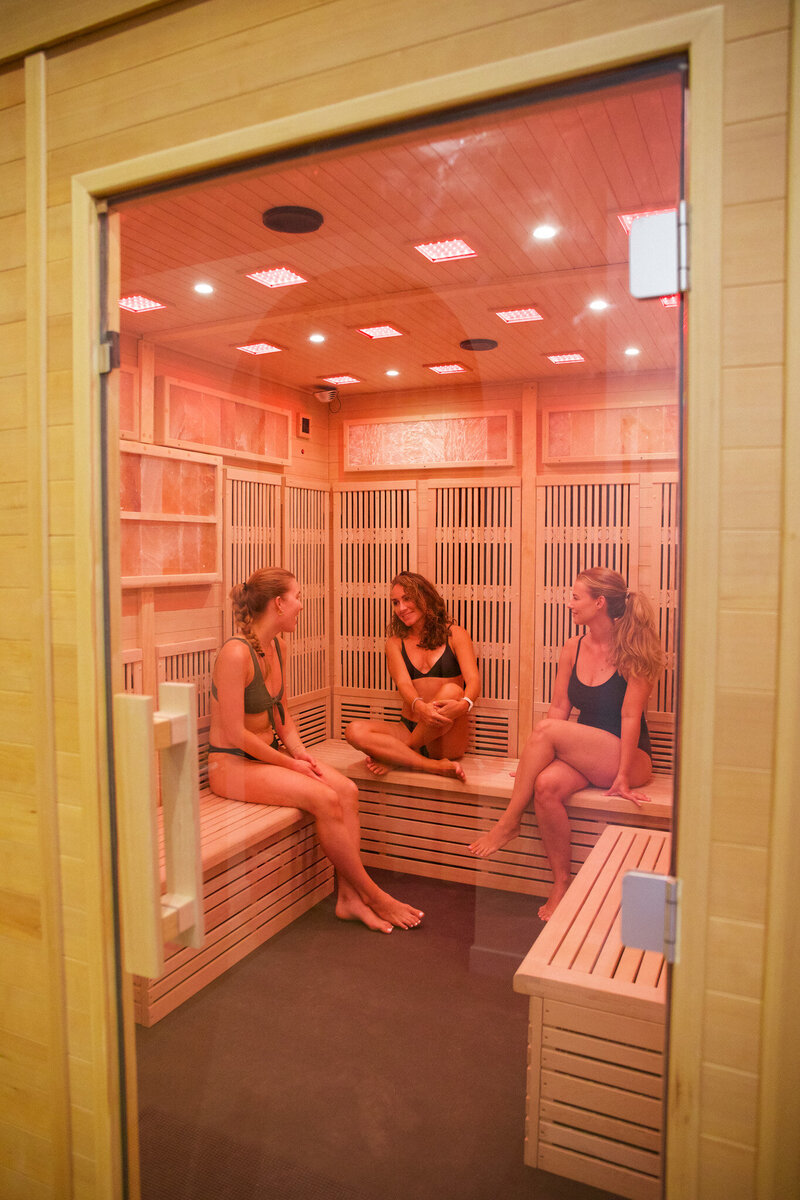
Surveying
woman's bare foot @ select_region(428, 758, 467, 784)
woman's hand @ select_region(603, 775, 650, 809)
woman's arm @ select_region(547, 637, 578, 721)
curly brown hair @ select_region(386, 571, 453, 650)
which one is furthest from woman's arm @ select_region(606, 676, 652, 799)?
curly brown hair @ select_region(386, 571, 453, 650)

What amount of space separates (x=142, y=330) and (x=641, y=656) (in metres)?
1.11

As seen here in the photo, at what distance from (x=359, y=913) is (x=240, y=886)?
0.97 feet

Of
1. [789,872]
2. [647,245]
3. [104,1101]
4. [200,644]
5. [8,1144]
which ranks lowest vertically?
[8,1144]

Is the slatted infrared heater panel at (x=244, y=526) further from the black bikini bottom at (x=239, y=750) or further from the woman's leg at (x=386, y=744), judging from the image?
the woman's leg at (x=386, y=744)

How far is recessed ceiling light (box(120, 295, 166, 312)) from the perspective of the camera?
1.29 meters

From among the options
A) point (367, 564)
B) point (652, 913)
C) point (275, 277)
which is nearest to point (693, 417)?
point (652, 913)

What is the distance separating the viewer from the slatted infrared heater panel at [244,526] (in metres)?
1.66

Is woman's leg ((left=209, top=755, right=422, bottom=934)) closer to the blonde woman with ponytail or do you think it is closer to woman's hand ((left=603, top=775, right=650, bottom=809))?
the blonde woman with ponytail

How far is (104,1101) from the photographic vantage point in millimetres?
1228

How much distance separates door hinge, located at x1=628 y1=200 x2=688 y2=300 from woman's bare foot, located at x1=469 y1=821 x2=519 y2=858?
1.17 m

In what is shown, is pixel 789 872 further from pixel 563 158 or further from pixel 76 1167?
pixel 76 1167

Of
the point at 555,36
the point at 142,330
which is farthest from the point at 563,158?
the point at 142,330

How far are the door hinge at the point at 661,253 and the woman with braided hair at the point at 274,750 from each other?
110cm

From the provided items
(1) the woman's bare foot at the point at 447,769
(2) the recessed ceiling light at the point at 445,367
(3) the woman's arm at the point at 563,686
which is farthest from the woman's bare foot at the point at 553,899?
(2) the recessed ceiling light at the point at 445,367
